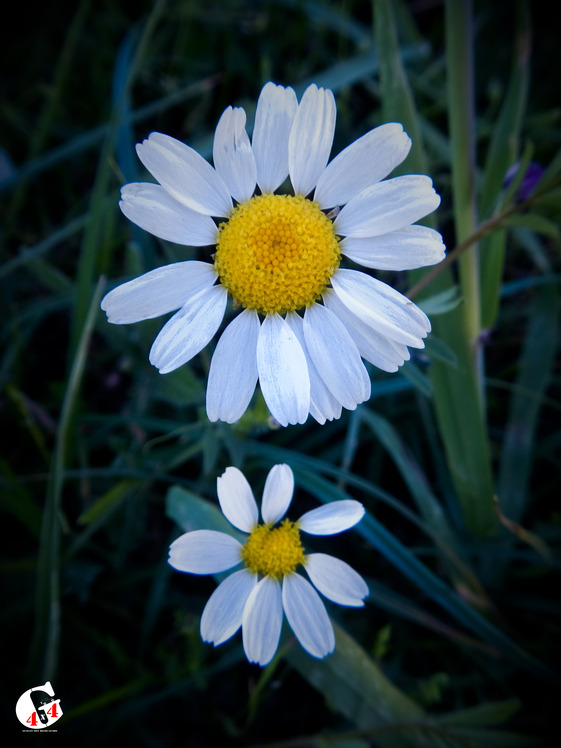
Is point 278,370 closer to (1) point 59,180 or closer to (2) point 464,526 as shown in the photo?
(2) point 464,526

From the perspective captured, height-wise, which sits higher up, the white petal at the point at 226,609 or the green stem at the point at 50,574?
the green stem at the point at 50,574

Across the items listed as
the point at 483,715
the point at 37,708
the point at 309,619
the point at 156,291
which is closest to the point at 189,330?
the point at 156,291

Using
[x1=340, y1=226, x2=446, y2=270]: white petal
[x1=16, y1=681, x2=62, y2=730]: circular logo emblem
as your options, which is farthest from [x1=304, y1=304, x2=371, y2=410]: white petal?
[x1=16, y1=681, x2=62, y2=730]: circular logo emblem

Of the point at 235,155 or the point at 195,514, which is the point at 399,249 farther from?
the point at 195,514

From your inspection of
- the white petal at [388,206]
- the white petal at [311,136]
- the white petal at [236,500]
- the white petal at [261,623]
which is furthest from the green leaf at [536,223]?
the white petal at [261,623]

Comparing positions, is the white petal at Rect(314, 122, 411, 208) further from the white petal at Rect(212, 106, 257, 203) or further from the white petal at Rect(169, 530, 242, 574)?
the white petal at Rect(169, 530, 242, 574)

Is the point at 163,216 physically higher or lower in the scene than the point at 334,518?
higher

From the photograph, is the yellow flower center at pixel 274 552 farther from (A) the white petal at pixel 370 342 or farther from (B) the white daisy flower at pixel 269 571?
(A) the white petal at pixel 370 342
